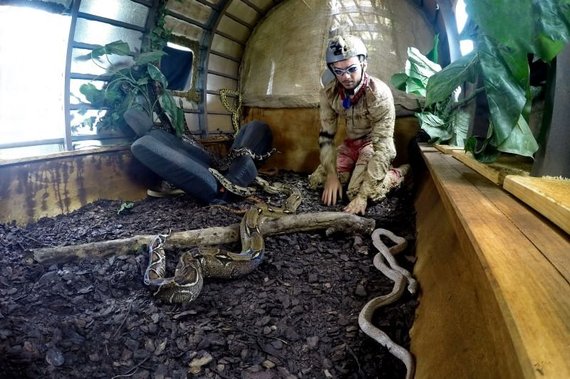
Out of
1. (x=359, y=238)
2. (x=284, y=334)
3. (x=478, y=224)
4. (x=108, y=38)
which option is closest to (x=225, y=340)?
(x=284, y=334)

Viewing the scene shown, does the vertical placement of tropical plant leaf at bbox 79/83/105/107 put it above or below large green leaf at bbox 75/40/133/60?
below

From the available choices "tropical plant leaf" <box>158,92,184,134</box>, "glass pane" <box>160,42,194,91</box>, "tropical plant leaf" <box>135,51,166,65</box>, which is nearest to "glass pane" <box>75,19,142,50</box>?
"tropical plant leaf" <box>135,51,166,65</box>

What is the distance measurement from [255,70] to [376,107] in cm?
354

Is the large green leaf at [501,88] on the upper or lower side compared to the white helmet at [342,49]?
lower

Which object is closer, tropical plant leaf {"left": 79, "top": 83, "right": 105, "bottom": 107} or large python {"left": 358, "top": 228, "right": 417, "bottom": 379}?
large python {"left": 358, "top": 228, "right": 417, "bottom": 379}

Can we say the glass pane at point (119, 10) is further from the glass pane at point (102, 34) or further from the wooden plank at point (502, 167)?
the wooden plank at point (502, 167)

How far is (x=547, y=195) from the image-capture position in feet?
3.27

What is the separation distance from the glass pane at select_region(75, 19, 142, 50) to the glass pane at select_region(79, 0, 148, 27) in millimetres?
127

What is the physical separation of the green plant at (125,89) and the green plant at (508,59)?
12.2 feet

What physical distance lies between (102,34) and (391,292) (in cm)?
455

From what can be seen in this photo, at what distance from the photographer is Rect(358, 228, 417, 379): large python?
4.45 ft

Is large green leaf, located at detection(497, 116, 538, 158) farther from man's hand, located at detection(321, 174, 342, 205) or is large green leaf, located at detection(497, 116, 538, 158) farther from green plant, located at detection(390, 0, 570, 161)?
man's hand, located at detection(321, 174, 342, 205)

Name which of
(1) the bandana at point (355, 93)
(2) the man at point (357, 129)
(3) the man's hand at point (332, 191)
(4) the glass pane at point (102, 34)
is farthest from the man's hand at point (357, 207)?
(4) the glass pane at point (102, 34)

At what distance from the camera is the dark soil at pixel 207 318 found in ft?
4.74
